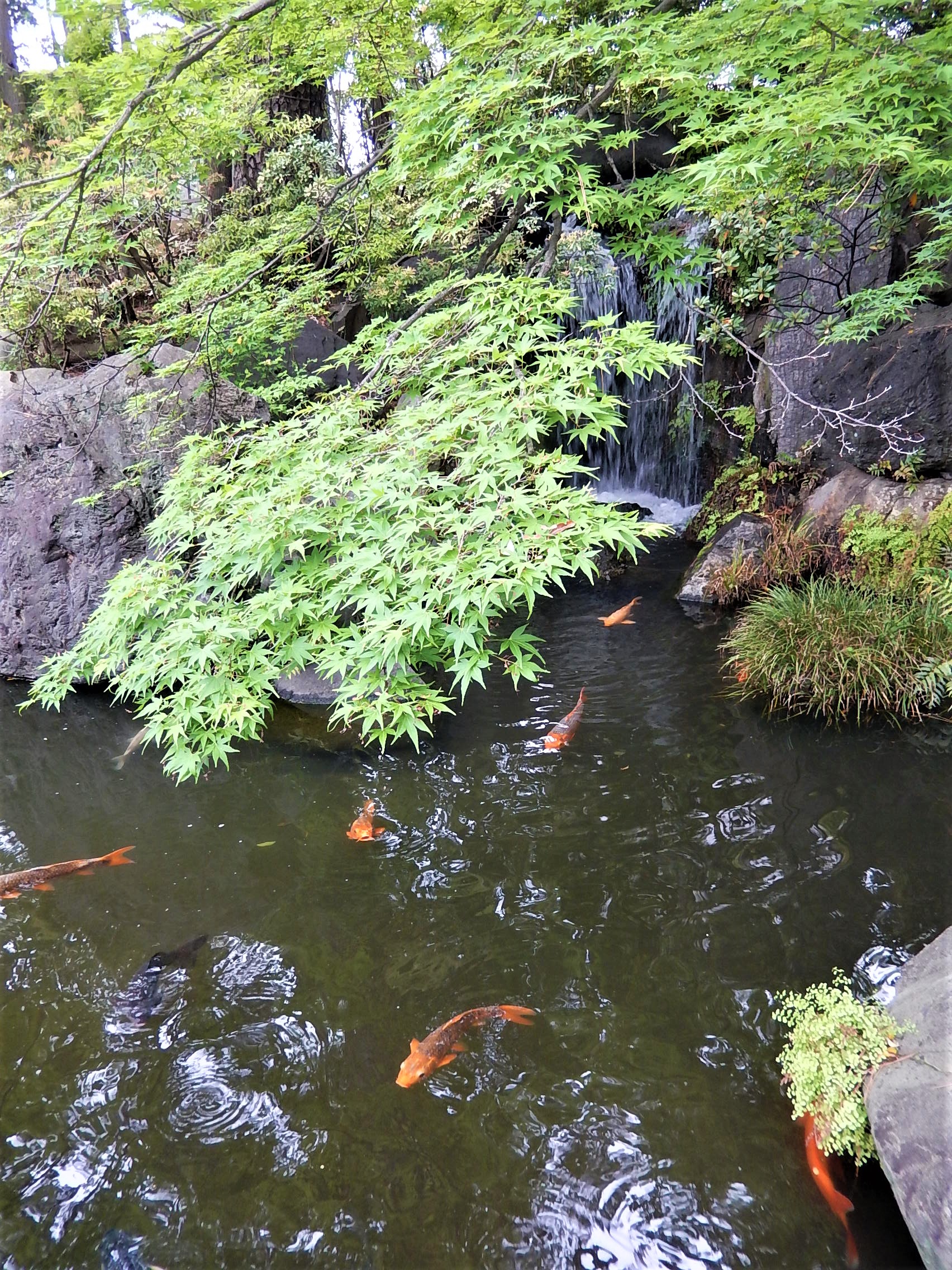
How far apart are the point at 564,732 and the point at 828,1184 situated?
3.66 m

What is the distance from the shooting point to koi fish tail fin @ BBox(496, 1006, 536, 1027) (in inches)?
154

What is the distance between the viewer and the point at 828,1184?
3.02 metres

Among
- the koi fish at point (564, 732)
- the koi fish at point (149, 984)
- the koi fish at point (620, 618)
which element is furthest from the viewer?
the koi fish at point (620, 618)

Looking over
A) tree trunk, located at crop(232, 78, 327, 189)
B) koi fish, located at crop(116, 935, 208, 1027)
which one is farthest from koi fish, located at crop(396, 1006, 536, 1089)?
tree trunk, located at crop(232, 78, 327, 189)

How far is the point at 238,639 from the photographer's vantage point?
355 cm

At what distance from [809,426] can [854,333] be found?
215 centimetres

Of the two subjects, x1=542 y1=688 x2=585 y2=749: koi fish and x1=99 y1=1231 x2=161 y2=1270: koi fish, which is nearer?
x1=99 y1=1231 x2=161 y2=1270: koi fish

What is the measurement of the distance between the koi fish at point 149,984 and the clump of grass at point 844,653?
16.5 feet

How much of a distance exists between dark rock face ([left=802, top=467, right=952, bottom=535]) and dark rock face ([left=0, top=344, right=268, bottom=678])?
6.52m

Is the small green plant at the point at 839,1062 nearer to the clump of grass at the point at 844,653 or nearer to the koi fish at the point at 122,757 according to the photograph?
the clump of grass at the point at 844,653

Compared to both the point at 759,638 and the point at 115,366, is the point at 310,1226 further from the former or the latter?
the point at 115,366

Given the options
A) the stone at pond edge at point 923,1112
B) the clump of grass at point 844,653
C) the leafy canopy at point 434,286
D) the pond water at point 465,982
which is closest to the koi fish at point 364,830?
the pond water at point 465,982

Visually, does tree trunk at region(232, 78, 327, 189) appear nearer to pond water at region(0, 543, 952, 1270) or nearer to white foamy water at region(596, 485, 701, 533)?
white foamy water at region(596, 485, 701, 533)

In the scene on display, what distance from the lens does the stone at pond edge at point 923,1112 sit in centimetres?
248
